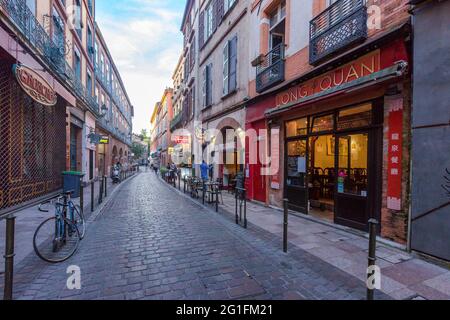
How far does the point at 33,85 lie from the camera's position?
6.44 m

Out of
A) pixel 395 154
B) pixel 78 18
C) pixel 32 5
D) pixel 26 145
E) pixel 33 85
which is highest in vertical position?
pixel 78 18

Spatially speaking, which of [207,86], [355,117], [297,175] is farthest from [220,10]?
[355,117]

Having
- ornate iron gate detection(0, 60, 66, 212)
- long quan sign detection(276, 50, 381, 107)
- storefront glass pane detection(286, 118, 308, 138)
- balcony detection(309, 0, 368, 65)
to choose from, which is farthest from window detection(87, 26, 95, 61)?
balcony detection(309, 0, 368, 65)

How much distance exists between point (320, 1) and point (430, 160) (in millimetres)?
5024

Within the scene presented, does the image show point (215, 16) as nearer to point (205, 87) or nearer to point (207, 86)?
point (207, 86)

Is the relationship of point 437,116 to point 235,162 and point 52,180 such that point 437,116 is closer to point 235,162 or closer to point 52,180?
point 235,162

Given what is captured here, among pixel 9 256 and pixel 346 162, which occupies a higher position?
pixel 346 162

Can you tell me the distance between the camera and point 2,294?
9.39 ft

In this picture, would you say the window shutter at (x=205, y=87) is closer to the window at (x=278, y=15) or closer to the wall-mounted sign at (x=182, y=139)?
the wall-mounted sign at (x=182, y=139)

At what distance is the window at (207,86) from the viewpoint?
15.0m

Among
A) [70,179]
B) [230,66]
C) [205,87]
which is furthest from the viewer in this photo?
[205,87]

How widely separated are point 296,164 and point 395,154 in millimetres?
3185
